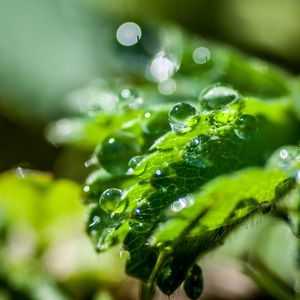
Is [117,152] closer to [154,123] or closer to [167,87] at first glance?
[154,123]

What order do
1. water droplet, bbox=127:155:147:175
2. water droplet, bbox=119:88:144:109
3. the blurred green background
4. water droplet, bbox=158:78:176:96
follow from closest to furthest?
1. water droplet, bbox=127:155:147:175
2. water droplet, bbox=119:88:144:109
3. water droplet, bbox=158:78:176:96
4. the blurred green background

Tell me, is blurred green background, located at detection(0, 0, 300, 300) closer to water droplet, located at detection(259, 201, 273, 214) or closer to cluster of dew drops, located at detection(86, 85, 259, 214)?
cluster of dew drops, located at detection(86, 85, 259, 214)

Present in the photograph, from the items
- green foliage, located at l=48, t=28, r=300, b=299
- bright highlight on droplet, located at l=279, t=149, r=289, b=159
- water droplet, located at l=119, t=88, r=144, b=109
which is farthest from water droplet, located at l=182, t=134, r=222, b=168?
water droplet, located at l=119, t=88, r=144, b=109

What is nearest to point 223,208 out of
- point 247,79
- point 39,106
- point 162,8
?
point 247,79

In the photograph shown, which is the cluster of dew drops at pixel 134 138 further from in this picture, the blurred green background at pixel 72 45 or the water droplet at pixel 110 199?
the blurred green background at pixel 72 45

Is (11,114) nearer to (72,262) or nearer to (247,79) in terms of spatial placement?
(72,262)

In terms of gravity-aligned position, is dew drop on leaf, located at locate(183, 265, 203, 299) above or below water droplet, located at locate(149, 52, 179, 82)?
below

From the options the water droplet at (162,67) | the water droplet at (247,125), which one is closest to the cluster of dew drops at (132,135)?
the water droplet at (247,125)
